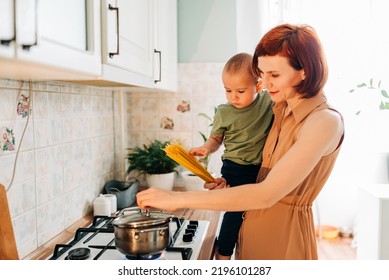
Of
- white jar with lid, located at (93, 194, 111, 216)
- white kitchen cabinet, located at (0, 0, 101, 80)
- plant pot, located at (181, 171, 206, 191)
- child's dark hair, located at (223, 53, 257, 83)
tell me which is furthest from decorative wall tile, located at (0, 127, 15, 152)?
plant pot, located at (181, 171, 206, 191)

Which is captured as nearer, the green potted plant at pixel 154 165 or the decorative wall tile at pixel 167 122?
the green potted plant at pixel 154 165

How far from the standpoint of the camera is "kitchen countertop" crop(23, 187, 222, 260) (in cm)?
122

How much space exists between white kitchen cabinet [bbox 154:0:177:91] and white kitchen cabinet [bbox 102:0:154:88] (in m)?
0.07

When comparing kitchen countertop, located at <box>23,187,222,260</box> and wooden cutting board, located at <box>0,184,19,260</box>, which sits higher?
wooden cutting board, located at <box>0,184,19,260</box>

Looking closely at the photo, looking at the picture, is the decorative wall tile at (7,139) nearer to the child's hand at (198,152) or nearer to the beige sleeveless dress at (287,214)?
the child's hand at (198,152)

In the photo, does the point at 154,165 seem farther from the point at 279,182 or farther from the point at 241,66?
the point at 279,182

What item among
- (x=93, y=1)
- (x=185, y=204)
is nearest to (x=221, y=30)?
(x=93, y=1)

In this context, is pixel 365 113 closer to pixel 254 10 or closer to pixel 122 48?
pixel 254 10

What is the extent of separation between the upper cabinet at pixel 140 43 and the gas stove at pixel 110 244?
0.47 m

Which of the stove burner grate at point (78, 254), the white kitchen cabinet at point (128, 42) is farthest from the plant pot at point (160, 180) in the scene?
the stove burner grate at point (78, 254)

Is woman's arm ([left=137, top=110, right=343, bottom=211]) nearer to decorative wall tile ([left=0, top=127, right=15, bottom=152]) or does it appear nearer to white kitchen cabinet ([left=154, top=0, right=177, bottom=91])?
decorative wall tile ([left=0, top=127, right=15, bottom=152])

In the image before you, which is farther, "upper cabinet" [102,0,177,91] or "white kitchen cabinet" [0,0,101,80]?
Answer: "upper cabinet" [102,0,177,91]

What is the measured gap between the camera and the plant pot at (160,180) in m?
1.96

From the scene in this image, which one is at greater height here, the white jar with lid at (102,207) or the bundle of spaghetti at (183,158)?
the bundle of spaghetti at (183,158)
